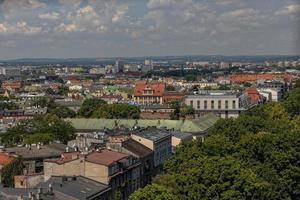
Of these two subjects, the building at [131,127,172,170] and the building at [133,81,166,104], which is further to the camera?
the building at [133,81,166,104]

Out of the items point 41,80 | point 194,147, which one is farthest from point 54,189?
point 41,80

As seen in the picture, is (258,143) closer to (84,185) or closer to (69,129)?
(84,185)

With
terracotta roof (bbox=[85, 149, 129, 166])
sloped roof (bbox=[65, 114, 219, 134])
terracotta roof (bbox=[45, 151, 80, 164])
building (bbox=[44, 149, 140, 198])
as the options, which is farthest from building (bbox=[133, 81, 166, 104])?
terracotta roof (bbox=[45, 151, 80, 164])

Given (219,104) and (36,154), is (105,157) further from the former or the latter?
(219,104)

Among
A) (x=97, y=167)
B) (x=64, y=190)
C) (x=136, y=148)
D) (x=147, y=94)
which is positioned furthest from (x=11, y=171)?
(x=147, y=94)

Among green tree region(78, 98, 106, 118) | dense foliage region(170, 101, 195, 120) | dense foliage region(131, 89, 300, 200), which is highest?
dense foliage region(131, 89, 300, 200)

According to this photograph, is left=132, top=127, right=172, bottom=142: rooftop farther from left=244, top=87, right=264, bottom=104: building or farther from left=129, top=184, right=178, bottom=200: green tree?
left=244, top=87, right=264, bottom=104: building

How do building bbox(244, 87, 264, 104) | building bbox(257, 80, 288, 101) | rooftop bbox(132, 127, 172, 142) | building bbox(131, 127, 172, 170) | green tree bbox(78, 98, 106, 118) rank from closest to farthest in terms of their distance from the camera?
building bbox(131, 127, 172, 170) → rooftop bbox(132, 127, 172, 142) → green tree bbox(78, 98, 106, 118) → building bbox(244, 87, 264, 104) → building bbox(257, 80, 288, 101)
